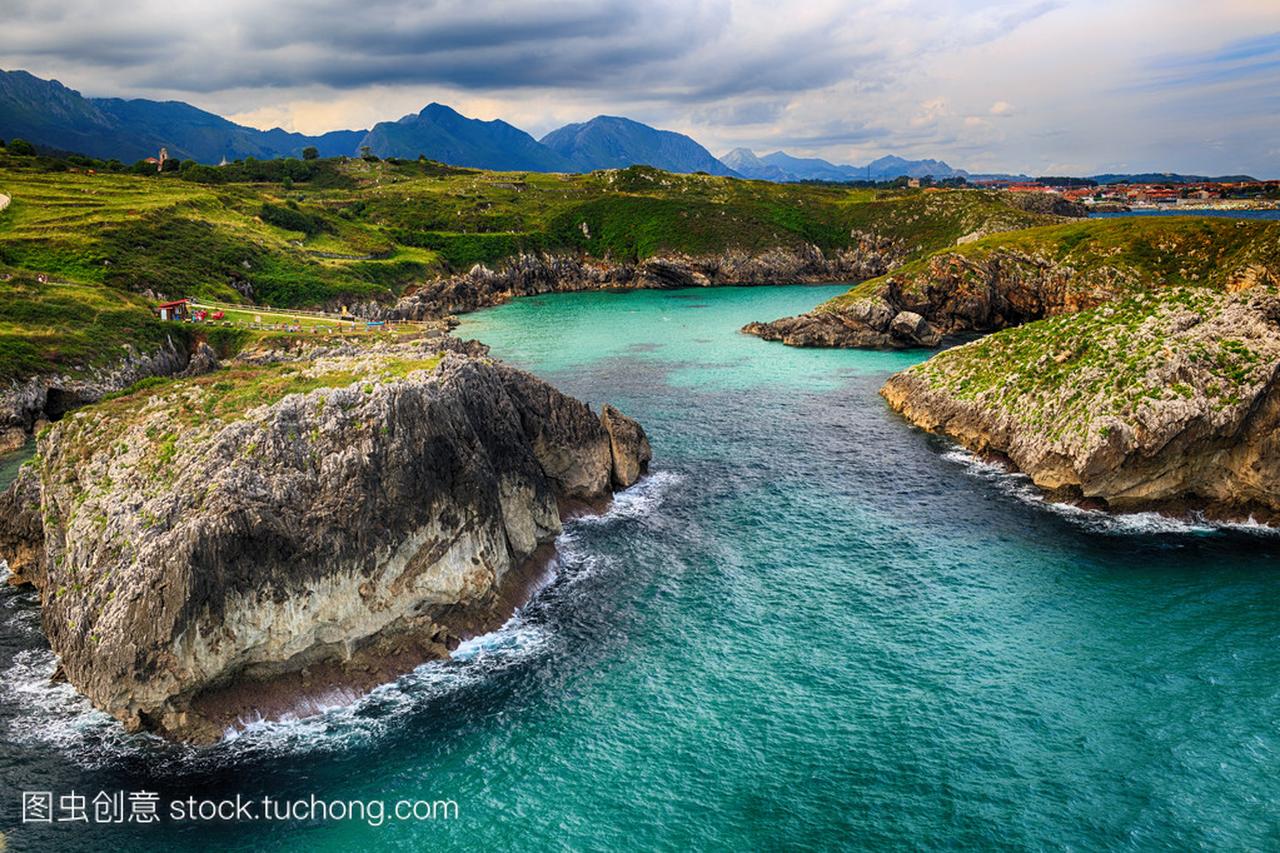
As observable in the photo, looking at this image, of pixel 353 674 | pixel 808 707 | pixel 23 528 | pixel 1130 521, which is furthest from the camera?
pixel 1130 521

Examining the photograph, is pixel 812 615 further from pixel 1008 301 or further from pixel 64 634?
pixel 1008 301

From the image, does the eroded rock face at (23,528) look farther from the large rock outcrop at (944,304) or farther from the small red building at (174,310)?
the large rock outcrop at (944,304)

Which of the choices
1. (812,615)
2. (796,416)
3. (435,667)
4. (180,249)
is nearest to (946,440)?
(796,416)

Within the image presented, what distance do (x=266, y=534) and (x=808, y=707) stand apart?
25.3m

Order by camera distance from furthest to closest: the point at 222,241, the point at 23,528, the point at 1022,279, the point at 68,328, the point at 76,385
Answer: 1. the point at 222,241
2. the point at 1022,279
3. the point at 68,328
4. the point at 76,385
5. the point at 23,528

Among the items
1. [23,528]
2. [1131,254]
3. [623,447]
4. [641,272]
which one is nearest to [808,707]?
[623,447]

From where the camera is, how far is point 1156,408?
163 ft

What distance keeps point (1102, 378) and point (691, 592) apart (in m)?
36.1

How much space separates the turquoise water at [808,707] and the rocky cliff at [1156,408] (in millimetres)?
3209


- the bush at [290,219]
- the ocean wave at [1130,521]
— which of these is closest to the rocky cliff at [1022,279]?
the ocean wave at [1130,521]

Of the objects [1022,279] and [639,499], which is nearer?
[639,499]

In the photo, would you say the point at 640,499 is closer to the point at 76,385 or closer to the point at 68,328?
the point at 76,385

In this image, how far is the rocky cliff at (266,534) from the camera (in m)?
31.9

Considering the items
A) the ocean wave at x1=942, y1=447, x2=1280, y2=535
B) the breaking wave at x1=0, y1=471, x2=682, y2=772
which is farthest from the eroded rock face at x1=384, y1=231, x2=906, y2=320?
the breaking wave at x1=0, y1=471, x2=682, y2=772
